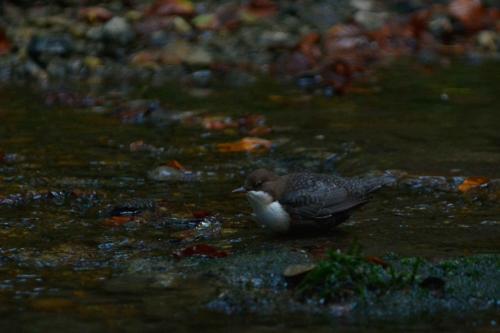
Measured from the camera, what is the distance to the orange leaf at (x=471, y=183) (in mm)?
7507

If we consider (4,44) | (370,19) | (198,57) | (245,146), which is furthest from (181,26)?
(245,146)

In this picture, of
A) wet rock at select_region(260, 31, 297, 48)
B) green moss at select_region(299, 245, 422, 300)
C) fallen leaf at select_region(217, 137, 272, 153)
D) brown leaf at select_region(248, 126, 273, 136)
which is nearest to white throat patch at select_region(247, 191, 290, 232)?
green moss at select_region(299, 245, 422, 300)

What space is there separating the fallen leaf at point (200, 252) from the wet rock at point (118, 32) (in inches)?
298

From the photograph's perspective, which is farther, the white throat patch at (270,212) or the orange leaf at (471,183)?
the orange leaf at (471,183)

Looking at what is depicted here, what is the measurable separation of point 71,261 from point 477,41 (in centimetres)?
851

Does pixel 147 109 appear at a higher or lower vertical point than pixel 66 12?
lower

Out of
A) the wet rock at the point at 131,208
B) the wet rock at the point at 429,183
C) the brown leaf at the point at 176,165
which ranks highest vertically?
the brown leaf at the point at 176,165

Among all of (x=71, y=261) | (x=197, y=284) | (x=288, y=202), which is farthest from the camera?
(x=288, y=202)

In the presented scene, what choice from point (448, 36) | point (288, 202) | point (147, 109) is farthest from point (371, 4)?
point (288, 202)

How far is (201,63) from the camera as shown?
1278 cm

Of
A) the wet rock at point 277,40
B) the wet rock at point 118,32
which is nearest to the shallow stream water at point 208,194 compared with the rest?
the wet rock at point 277,40

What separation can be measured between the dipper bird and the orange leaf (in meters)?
1.09

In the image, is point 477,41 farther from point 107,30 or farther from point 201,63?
point 107,30

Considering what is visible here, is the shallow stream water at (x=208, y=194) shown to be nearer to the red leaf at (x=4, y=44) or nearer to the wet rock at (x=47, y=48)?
the wet rock at (x=47, y=48)
